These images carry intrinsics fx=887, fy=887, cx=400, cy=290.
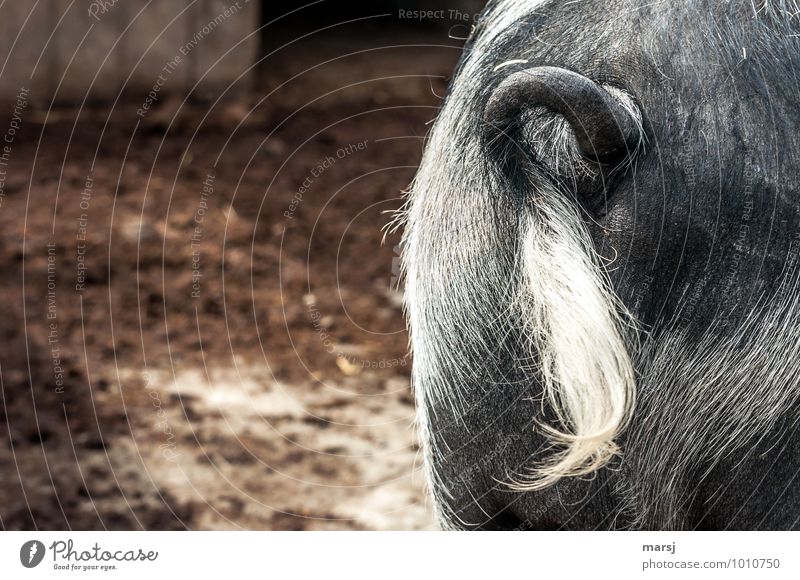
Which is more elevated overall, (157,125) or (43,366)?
(157,125)

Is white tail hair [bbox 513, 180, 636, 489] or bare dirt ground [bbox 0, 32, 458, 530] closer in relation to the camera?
white tail hair [bbox 513, 180, 636, 489]

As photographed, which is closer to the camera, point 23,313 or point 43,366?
point 43,366

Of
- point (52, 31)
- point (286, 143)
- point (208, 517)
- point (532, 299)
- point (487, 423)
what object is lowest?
point (208, 517)

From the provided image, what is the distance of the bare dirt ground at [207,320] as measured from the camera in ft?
5.75

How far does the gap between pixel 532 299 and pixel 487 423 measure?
0.15 metres

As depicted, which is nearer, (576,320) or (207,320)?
(576,320)

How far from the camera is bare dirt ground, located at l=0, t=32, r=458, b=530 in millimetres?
1754

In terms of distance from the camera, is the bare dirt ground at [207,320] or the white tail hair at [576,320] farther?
the bare dirt ground at [207,320]

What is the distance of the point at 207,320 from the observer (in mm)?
2254

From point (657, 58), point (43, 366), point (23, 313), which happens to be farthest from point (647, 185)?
point (23, 313)
